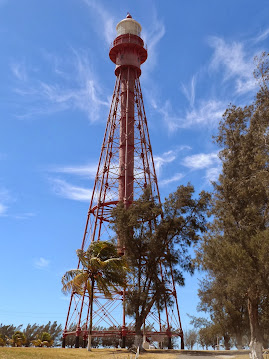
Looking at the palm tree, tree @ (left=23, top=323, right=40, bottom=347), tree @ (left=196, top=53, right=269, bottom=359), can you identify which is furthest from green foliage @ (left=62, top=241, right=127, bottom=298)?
tree @ (left=23, top=323, right=40, bottom=347)

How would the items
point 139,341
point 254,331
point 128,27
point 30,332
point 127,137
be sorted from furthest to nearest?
point 30,332 < point 128,27 < point 127,137 < point 139,341 < point 254,331

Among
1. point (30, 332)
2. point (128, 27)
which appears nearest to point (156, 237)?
point (128, 27)

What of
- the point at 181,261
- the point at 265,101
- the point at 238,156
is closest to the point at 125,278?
the point at 181,261

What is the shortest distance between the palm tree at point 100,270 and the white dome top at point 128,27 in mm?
28297

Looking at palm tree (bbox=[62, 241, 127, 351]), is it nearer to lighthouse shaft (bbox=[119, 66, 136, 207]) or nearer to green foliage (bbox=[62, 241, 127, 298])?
green foliage (bbox=[62, 241, 127, 298])

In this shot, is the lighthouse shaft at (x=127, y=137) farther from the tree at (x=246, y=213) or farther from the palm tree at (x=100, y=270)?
the tree at (x=246, y=213)

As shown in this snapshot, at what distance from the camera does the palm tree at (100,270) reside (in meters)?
28.6

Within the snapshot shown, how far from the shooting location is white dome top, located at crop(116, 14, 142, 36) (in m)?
46.2

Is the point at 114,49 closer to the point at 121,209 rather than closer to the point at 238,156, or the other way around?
the point at 121,209

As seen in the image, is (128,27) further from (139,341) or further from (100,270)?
(139,341)

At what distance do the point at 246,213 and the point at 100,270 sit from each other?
13.0 meters

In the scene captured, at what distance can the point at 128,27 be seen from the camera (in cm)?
4634

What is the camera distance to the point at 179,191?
101 feet

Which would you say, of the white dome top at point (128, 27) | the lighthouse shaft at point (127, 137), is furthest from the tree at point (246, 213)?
the white dome top at point (128, 27)
